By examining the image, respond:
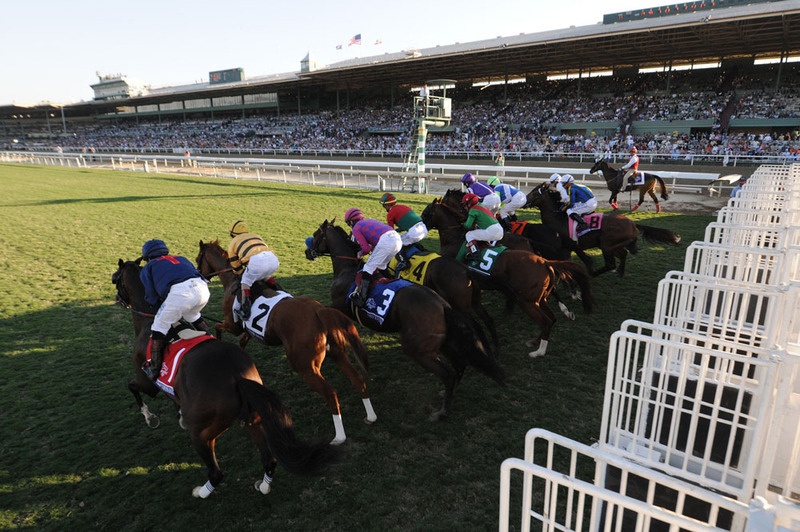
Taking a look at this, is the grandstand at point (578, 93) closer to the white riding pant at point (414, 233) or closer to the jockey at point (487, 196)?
the jockey at point (487, 196)

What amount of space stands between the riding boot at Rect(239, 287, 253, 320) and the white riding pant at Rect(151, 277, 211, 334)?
1.84ft

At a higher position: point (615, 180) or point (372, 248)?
point (615, 180)

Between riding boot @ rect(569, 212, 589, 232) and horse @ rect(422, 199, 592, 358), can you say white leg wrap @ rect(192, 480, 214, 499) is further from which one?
riding boot @ rect(569, 212, 589, 232)

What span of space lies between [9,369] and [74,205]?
37.9ft

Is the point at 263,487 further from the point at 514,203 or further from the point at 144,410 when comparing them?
the point at 514,203

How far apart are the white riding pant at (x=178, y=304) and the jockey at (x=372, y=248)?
1478 mm

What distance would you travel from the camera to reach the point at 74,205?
13906 mm

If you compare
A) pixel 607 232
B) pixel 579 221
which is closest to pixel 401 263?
pixel 579 221

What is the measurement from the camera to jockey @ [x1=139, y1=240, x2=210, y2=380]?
3230mm

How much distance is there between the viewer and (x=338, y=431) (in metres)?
3.60

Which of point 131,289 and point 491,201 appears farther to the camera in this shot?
point 491,201

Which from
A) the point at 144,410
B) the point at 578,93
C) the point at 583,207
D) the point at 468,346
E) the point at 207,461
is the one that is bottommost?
the point at 144,410

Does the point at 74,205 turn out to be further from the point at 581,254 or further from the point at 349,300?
the point at 581,254

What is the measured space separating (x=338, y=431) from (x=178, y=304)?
5.31 feet
